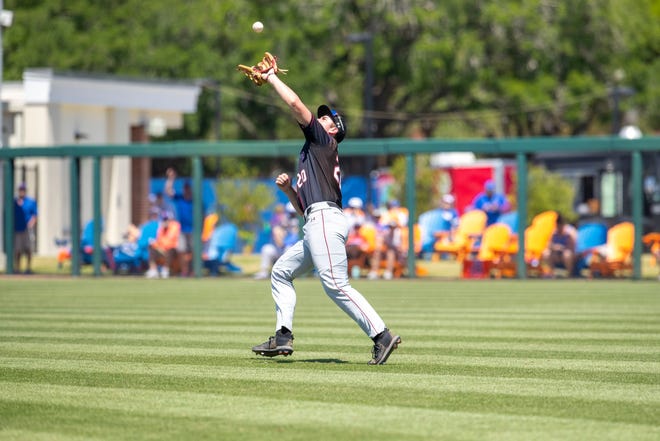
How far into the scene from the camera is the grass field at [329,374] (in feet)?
21.4

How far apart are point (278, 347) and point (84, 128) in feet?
80.7

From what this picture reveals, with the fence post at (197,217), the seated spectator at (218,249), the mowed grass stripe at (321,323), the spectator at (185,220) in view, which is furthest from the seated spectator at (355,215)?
the mowed grass stripe at (321,323)

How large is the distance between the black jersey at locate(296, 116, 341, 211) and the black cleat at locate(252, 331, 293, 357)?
3.28 feet

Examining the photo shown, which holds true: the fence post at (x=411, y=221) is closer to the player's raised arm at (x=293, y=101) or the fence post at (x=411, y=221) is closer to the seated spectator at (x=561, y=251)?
the seated spectator at (x=561, y=251)

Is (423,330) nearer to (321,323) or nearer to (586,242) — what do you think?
(321,323)

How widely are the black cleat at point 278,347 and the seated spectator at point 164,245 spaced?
50.2ft

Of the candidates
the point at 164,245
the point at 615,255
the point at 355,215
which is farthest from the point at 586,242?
the point at 164,245

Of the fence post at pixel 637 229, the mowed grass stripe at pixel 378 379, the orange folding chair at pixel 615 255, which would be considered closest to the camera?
the mowed grass stripe at pixel 378 379

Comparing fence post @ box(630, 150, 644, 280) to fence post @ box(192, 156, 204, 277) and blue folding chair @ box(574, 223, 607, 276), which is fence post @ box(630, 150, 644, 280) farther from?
fence post @ box(192, 156, 204, 277)

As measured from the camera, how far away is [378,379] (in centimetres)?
837

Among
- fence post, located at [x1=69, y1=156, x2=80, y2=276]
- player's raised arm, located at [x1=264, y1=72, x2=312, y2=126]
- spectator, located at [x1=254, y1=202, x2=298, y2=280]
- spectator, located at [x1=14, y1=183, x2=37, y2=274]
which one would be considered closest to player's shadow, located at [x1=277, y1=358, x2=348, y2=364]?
player's raised arm, located at [x1=264, y1=72, x2=312, y2=126]

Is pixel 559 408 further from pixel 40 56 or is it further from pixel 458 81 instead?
pixel 40 56

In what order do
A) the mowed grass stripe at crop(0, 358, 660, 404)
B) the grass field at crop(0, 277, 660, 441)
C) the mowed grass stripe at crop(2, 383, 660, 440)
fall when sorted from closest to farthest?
the mowed grass stripe at crop(2, 383, 660, 440)
the grass field at crop(0, 277, 660, 441)
the mowed grass stripe at crop(0, 358, 660, 404)

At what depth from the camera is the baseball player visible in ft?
30.1
